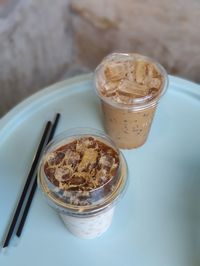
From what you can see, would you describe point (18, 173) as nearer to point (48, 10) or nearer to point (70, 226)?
point (70, 226)

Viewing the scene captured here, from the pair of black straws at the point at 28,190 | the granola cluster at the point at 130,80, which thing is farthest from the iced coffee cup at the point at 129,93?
the pair of black straws at the point at 28,190

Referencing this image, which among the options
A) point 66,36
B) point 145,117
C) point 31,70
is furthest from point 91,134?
point 66,36

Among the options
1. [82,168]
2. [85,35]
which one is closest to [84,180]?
[82,168]

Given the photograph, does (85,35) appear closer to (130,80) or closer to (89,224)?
(130,80)

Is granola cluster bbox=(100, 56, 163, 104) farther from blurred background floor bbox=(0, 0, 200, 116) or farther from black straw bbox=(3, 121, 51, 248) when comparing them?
blurred background floor bbox=(0, 0, 200, 116)

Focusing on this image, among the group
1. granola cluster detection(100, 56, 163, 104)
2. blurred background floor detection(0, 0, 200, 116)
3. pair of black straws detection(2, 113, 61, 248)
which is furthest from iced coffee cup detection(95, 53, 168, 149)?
blurred background floor detection(0, 0, 200, 116)

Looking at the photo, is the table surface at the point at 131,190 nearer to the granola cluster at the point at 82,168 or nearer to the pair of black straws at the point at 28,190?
the pair of black straws at the point at 28,190
